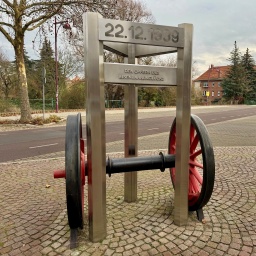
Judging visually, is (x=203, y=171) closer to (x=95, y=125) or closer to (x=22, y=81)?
(x=95, y=125)

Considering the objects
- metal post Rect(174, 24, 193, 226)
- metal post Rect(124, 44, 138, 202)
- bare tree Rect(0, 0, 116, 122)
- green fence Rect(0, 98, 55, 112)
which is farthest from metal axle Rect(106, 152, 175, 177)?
green fence Rect(0, 98, 55, 112)

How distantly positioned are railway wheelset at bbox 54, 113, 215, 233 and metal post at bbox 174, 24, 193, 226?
0.19 m

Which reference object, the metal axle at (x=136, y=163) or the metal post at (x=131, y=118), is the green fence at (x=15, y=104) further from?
the metal axle at (x=136, y=163)

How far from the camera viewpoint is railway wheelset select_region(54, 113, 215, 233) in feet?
8.21

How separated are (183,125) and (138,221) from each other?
1259mm

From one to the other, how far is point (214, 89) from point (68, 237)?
78.8m

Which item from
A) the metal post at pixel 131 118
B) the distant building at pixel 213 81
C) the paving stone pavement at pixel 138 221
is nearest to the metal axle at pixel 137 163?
the metal post at pixel 131 118

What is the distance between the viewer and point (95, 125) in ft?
8.34

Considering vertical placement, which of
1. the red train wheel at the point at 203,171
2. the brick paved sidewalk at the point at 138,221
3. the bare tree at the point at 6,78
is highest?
the bare tree at the point at 6,78

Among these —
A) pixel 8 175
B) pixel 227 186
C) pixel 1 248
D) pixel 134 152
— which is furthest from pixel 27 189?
pixel 227 186

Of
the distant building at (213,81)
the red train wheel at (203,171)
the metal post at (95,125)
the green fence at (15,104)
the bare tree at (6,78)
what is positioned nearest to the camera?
the metal post at (95,125)

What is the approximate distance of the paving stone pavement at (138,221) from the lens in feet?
8.39

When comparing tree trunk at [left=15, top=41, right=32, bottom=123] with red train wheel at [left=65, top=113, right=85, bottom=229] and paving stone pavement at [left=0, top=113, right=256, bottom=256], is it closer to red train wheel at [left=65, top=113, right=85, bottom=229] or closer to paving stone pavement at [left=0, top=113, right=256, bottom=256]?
paving stone pavement at [left=0, top=113, right=256, bottom=256]

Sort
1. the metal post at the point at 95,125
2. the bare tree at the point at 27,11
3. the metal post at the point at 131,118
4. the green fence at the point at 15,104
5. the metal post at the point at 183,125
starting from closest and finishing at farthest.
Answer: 1. the metal post at the point at 95,125
2. the metal post at the point at 183,125
3. the metal post at the point at 131,118
4. the bare tree at the point at 27,11
5. the green fence at the point at 15,104
